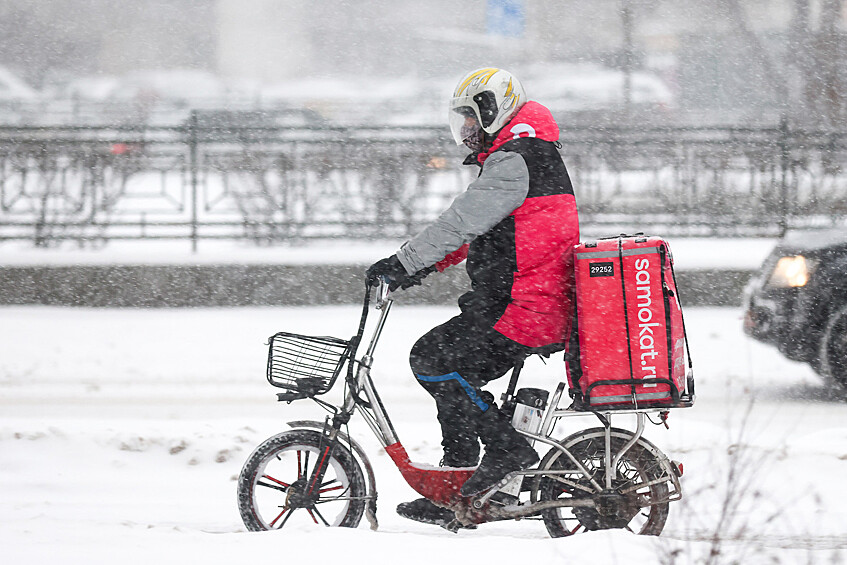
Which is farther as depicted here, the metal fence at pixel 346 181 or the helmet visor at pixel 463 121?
the metal fence at pixel 346 181

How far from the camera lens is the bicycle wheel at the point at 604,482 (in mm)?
3688

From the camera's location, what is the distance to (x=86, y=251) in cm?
1136

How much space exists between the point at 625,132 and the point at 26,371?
739 cm

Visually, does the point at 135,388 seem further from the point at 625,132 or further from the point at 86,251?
the point at 625,132

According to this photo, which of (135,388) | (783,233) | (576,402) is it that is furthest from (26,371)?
(783,233)

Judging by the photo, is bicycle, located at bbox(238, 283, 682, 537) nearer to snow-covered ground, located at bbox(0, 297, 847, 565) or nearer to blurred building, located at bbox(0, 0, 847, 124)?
snow-covered ground, located at bbox(0, 297, 847, 565)

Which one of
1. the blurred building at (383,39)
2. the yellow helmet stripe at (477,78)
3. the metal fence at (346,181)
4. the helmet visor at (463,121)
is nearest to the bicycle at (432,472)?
the helmet visor at (463,121)

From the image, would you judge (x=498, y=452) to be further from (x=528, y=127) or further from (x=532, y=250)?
(x=528, y=127)

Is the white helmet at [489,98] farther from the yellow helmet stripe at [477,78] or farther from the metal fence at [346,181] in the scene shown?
the metal fence at [346,181]

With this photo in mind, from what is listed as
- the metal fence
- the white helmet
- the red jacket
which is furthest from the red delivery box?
the metal fence

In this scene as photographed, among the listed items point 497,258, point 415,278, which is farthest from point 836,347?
point 415,278

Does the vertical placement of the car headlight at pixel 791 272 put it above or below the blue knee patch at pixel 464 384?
above

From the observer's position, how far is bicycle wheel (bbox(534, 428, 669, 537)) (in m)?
3.69

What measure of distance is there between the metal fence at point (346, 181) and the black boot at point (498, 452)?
8234mm
